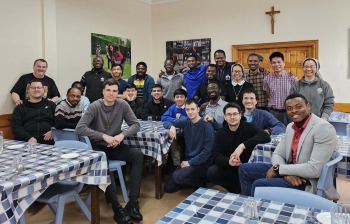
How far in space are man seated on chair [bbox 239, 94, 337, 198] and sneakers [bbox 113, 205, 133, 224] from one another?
1.15 m

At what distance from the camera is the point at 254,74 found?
429cm

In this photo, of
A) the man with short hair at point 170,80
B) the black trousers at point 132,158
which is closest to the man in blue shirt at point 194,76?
the man with short hair at point 170,80

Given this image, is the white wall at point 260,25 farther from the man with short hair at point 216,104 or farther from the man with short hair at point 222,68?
the man with short hair at point 216,104

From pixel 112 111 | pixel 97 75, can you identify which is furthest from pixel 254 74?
pixel 97 75

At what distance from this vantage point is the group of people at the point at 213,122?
2215mm

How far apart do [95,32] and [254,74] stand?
9.84 feet

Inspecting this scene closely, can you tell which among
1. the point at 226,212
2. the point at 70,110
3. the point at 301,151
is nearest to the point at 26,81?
the point at 70,110

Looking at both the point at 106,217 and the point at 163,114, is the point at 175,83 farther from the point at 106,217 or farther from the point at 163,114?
the point at 106,217

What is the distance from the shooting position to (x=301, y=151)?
215 centimetres

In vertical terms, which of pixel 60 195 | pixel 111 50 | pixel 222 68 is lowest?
pixel 60 195

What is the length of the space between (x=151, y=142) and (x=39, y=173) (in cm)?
155

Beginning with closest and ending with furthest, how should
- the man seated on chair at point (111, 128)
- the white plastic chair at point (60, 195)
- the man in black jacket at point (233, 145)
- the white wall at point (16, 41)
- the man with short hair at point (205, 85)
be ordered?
the white plastic chair at point (60, 195) < the man in black jacket at point (233, 145) < the man seated on chair at point (111, 128) < the white wall at point (16, 41) < the man with short hair at point (205, 85)

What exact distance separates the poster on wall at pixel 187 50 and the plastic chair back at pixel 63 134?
3668 millimetres

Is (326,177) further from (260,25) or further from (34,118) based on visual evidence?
(260,25)
